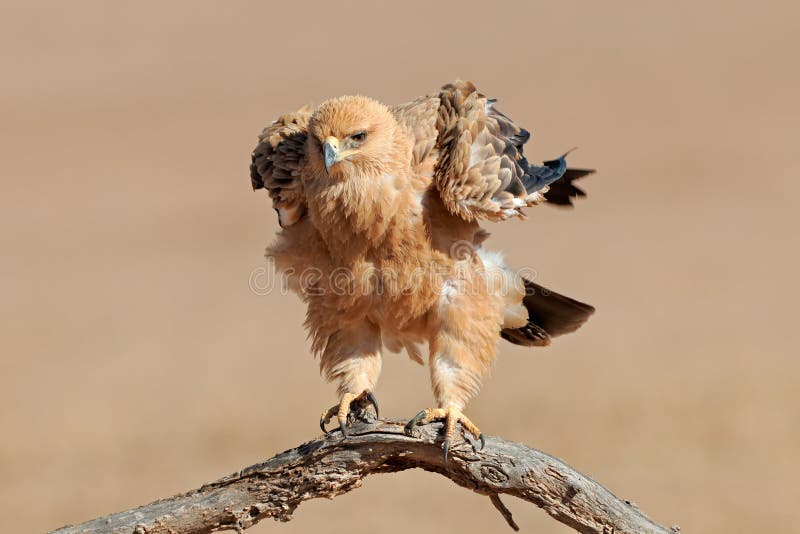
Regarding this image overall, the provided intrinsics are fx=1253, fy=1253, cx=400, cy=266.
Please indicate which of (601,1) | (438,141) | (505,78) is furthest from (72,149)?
(438,141)

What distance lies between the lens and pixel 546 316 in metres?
9.30

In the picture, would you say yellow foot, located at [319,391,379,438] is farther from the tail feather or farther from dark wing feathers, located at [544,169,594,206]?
dark wing feathers, located at [544,169,594,206]

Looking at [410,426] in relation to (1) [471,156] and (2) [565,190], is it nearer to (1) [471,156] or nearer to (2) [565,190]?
(1) [471,156]

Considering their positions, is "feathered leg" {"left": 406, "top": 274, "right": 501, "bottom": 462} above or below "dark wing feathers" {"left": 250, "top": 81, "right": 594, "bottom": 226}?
below

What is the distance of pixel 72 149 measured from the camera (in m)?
41.9

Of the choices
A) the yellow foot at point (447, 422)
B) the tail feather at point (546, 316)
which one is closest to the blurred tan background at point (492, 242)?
the tail feather at point (546, 316)

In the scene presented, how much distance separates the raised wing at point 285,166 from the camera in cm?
843

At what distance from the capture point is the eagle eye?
7.78 m

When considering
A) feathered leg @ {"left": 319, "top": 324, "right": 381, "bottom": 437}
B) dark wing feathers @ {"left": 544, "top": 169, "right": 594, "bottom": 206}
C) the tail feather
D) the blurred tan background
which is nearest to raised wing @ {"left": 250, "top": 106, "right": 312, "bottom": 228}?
feathered leg @ {"left": 319, "top": 324, "right": 381, "bottom": 437}

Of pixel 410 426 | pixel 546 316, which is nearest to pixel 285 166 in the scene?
pixel 410 426

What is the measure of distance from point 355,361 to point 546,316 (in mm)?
1725

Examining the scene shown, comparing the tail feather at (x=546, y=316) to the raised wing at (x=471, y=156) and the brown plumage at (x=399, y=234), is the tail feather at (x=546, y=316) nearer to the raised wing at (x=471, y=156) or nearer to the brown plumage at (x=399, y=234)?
the brown plumage at (x=399, y=234)

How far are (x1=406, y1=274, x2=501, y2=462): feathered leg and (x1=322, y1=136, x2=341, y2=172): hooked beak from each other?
1159 millimetres

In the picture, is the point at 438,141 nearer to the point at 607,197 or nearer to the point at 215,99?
the point at 607,197
